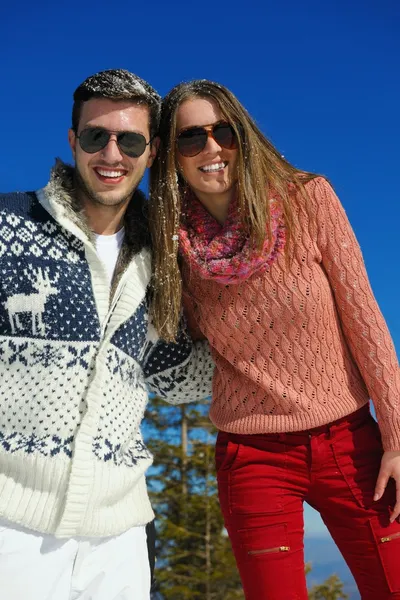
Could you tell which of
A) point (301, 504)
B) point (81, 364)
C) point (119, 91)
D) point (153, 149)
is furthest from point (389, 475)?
point (119, 91)

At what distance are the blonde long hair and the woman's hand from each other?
1052mm

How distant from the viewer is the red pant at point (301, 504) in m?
2.92

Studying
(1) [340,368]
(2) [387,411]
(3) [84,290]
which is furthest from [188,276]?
(2) [387,411]

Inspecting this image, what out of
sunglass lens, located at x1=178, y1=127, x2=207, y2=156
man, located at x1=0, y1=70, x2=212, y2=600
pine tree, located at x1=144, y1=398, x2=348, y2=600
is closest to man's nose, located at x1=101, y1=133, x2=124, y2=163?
man, located at x1=0, y1=70, x2=212, y2=600

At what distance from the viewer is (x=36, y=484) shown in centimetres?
295

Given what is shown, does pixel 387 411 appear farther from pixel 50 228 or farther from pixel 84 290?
pixel 50 228

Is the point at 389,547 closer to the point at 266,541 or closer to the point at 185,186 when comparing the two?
the point at 266,541

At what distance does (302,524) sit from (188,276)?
4.28 ft

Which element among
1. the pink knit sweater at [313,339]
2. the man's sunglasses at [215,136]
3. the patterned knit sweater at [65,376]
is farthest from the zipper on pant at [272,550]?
the man's sunglasses at [215,136]

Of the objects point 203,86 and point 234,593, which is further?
point 234,593

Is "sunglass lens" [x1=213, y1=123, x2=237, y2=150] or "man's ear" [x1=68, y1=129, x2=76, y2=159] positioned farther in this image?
"man's ear" [x1=68, y1=129, x2=76, y2=159]

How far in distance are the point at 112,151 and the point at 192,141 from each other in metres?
0.41

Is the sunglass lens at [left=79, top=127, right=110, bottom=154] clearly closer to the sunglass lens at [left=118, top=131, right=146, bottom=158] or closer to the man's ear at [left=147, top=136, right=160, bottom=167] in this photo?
the sunglass lens at [left=118, top=131, right=146, bottom=158]

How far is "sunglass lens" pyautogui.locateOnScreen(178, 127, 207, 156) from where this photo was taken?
3266 millimetres
